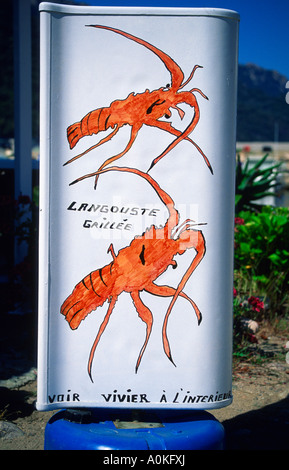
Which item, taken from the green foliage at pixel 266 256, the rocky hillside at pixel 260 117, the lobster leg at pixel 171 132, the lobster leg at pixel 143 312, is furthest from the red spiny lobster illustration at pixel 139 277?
the rocky hillside at pixel 260 117

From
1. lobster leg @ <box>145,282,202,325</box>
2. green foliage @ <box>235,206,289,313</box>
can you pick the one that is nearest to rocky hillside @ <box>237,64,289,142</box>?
green foliage @ <box>235,206,289,313</box>

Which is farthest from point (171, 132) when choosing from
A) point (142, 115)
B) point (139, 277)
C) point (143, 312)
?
point (143, 312)

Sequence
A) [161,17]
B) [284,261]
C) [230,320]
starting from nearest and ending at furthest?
1. [161,17]
2. [230,320]
3. [284,261]

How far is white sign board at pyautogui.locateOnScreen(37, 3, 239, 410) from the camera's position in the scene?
7.45ft

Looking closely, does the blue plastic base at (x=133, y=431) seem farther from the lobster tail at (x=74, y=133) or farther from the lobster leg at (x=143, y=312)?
the lobster tail at (x=74, y=133)

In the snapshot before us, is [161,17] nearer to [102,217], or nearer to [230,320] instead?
[102,217]

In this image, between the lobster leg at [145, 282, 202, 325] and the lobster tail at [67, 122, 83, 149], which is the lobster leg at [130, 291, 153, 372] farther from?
the lobster tail at [67, 122, 83, 149]

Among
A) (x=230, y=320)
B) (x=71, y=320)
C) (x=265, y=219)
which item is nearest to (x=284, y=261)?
(x=265, y=219)

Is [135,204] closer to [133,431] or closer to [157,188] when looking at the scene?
[157,188]

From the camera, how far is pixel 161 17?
226cm

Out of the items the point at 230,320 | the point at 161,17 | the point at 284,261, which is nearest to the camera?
the point at 161,17

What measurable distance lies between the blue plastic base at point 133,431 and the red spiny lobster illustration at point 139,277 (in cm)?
33

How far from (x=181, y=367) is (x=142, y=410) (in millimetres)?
340
